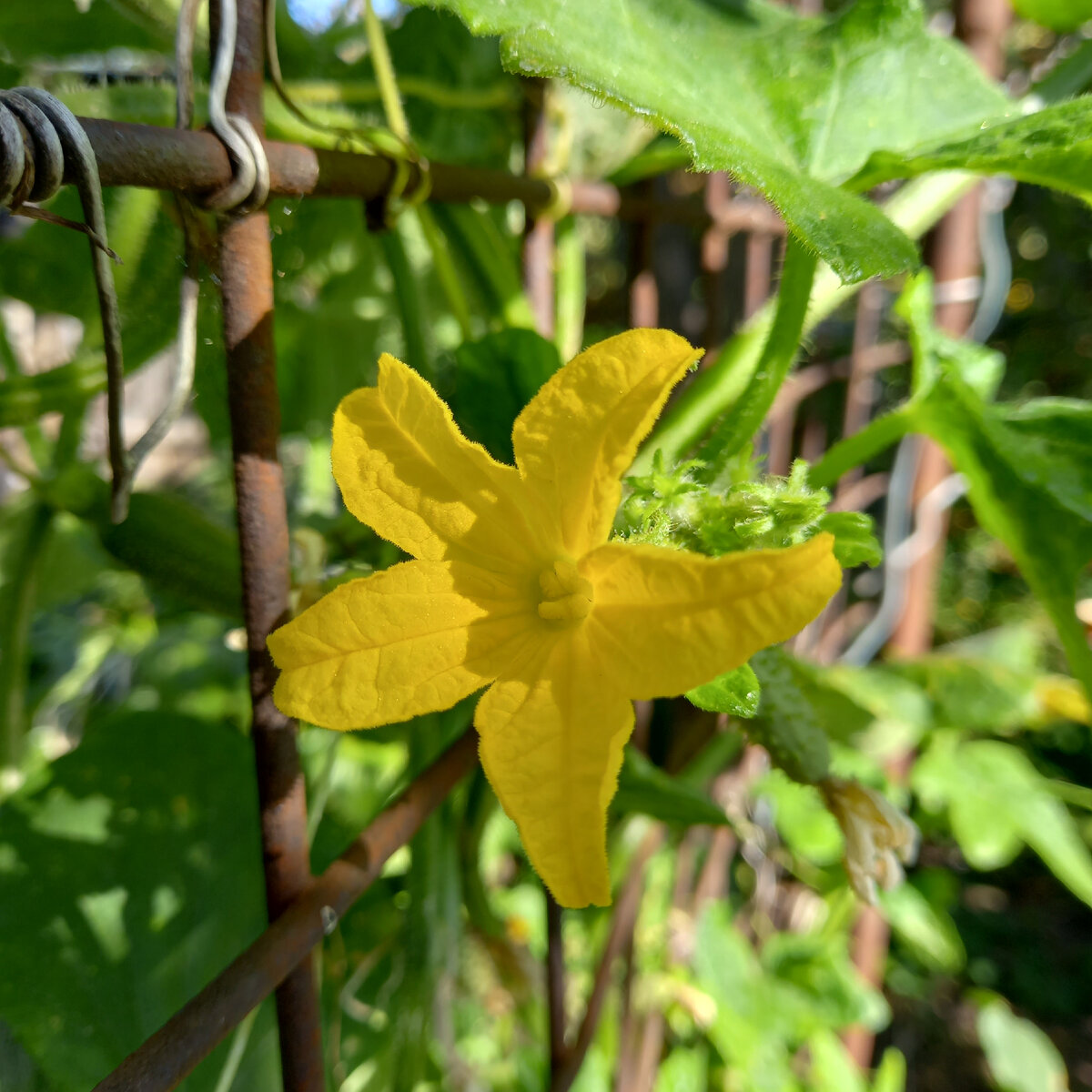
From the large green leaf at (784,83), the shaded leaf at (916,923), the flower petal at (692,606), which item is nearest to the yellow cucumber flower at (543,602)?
the flower petal at (692,606)

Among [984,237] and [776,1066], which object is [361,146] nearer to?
[984,237]

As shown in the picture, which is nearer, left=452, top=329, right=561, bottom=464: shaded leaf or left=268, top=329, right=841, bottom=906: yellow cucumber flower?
left=268, top=329, right=841, bottom=906: yellow cucumber flower

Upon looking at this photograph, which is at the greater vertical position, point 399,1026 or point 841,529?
point 841,529

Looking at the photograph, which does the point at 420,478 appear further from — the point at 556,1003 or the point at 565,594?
the point at 556,1003

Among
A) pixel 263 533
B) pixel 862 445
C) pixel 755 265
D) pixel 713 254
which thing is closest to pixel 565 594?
pixel 263 533

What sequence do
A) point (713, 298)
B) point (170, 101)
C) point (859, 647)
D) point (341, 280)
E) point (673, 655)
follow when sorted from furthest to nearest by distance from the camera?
point (859, 647), point (713, 298), point (341, 280), point (170, 101), point (673, 655)

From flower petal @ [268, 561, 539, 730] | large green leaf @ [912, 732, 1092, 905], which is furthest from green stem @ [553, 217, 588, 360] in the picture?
large green leaf @ [912, 732, 1092, 905]

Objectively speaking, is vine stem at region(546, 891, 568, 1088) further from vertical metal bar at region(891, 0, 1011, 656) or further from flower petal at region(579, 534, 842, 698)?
vertical metal bar at region(891, 0, 1011, 656)

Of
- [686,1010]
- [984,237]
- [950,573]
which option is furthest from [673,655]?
[950,573]
